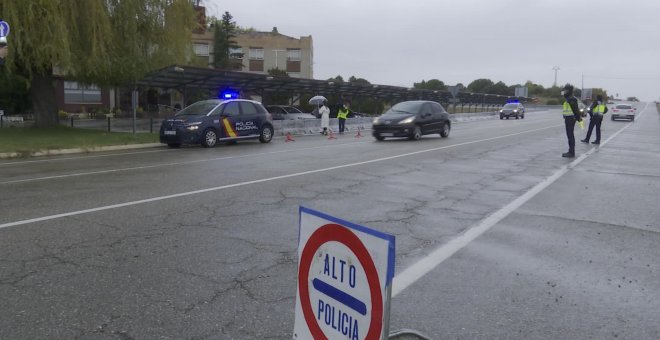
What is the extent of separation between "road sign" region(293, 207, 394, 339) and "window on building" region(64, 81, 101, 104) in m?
42.0

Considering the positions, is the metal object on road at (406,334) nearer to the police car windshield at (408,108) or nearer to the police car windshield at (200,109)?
the police car windshield at (200,109)

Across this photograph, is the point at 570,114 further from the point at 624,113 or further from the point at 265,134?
the point at 624,113

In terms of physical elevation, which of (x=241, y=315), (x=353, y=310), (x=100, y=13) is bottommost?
(x=241, y=315)

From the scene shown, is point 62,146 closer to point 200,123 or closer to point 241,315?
point 200,123

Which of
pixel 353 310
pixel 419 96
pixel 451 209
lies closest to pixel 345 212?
→ pixel 451 209

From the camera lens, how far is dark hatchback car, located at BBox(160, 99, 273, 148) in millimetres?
17328

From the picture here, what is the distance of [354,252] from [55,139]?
17814 millimetres

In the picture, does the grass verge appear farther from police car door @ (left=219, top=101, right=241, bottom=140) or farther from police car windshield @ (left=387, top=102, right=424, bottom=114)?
police car windshield @ (left=387, top=102, right=424, bottom=114)

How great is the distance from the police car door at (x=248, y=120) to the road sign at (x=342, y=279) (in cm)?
1629

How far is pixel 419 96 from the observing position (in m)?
47.7

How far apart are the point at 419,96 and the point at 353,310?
46.4 metres

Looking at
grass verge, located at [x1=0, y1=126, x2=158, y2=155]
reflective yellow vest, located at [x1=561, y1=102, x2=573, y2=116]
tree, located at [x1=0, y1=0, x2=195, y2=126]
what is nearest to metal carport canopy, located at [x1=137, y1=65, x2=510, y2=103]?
tree, located at [x1=0, y1=0, x2=195, y2=126]

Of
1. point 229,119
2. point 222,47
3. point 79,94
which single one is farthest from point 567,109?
point 222,47

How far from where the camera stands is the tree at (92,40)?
16.7m
